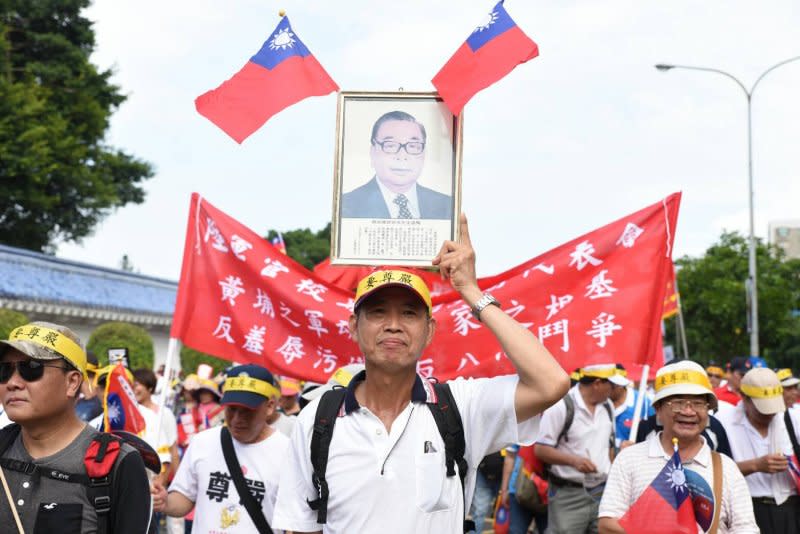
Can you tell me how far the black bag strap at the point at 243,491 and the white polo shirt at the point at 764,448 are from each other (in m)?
3.50

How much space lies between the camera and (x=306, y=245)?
247ft

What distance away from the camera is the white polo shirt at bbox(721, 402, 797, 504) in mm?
7148

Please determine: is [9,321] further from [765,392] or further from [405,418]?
[405,418]

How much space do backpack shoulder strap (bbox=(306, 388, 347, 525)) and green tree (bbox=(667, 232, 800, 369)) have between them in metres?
45.5

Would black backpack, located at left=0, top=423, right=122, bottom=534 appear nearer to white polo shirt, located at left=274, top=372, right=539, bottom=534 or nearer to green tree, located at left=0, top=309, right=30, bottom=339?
white polo shirt, located at left=274, top=372, right=539, bottom=534

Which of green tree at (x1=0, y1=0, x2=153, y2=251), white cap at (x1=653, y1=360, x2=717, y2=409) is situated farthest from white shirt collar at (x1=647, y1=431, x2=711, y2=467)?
green tree at (x1=0, y1=0, x2=153, y2=251)

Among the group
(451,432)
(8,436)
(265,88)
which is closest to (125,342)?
(265,88)

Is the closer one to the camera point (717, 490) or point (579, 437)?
point (717, 490)

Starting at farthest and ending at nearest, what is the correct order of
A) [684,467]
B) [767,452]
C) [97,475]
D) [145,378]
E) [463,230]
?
[145,378], [767,452], [684,467], [463,230], [97,475]

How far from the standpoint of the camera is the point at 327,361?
7.59 metres

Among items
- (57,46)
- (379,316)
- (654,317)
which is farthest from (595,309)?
(57,46)

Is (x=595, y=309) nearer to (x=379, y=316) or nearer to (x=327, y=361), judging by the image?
(x=327, y=361)

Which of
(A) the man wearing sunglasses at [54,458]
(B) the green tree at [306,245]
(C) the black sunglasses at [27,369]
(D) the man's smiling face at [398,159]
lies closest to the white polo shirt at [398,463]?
(A) the man wearing sunglasses at [54,458]

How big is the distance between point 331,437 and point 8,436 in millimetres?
1353
